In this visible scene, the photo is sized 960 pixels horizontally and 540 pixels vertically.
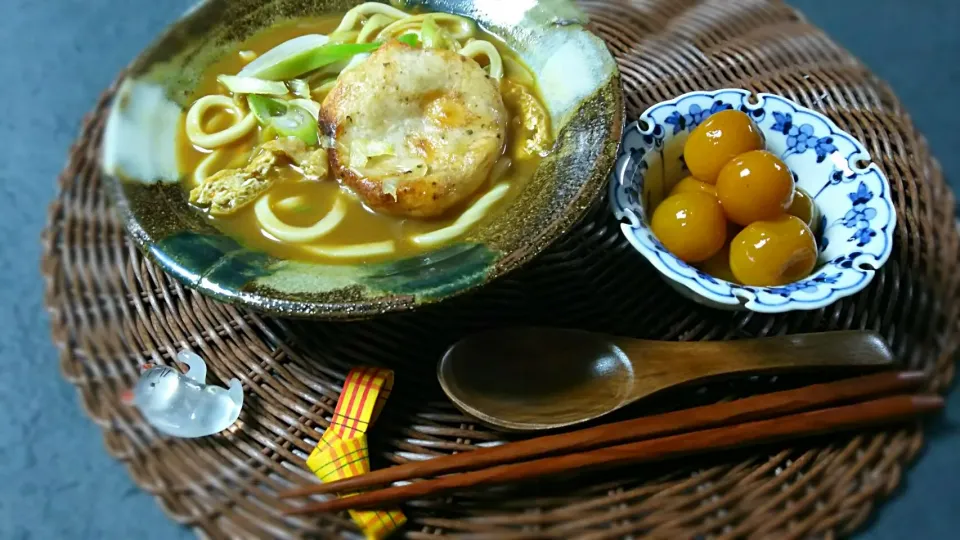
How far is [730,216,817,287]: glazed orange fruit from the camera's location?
1.48m

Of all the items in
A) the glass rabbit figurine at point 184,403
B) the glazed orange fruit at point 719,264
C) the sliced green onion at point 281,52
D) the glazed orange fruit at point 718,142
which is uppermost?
the sliced green onion at point 281,52

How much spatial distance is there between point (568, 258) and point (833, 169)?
0.70 metres

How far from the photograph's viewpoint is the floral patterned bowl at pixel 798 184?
56.3 inches

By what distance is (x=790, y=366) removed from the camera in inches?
56.9

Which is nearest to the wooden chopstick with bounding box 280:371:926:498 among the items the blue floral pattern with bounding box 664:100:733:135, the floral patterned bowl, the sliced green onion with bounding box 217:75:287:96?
the floral patterned bowl

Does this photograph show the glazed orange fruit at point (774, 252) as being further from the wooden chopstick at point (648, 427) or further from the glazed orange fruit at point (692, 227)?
the wooden chopstick at point (648, 427)

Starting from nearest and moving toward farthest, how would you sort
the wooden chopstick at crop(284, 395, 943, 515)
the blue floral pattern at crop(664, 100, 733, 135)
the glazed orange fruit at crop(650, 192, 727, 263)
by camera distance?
the wooden chopstick at crop(284, 395, 943, 515)
the glazed orange fruit at crop(650, 192, 727, 263)
the blue floral pattern at crop(664, 100, 733, 135)

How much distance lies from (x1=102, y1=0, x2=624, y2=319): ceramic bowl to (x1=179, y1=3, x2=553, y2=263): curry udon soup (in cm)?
7

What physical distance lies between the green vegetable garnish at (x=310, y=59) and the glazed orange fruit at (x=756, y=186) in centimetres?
113

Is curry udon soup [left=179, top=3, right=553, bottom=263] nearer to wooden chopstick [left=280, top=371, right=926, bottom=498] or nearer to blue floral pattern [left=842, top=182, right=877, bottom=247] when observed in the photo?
wooden chopstick [left=280, top=371, right=926, bottom=498]

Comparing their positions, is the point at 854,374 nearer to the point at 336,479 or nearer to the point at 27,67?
the point at 336,479

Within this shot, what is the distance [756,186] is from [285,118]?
1275 mm

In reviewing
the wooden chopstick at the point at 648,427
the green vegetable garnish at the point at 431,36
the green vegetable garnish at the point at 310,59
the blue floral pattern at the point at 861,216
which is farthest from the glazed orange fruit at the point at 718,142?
the green vegetable garnish at the point at 310,59

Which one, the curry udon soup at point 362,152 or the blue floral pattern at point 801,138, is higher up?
the curry udon soup at point 362,152
